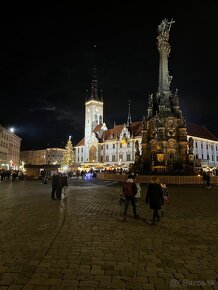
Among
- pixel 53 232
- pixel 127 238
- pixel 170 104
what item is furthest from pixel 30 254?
pixel 170 104

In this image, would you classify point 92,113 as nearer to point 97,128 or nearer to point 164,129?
point 97,128

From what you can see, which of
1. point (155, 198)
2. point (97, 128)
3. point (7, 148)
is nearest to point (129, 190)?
point (155, 198)

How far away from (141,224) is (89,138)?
90482 mm

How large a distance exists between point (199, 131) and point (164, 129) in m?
50.0

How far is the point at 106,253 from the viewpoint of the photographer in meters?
6.03

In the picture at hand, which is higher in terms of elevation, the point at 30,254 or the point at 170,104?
the point at 170,104

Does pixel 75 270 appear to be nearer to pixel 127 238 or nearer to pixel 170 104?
pixel 127 238

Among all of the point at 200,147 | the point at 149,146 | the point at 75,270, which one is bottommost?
Answer: the point at 75,270

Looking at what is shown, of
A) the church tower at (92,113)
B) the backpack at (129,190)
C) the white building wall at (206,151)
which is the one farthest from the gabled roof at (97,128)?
the backpack at (129,190)

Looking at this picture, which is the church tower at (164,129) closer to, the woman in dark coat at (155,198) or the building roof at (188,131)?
the woman in dark coat at (155,198)

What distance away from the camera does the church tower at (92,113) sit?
100 meters

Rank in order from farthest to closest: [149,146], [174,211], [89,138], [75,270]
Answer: [89,138]
[149,146]
[174,211]
[75,270]

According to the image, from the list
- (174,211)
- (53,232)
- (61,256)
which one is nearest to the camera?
(61,256)

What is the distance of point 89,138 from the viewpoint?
99.2 m
